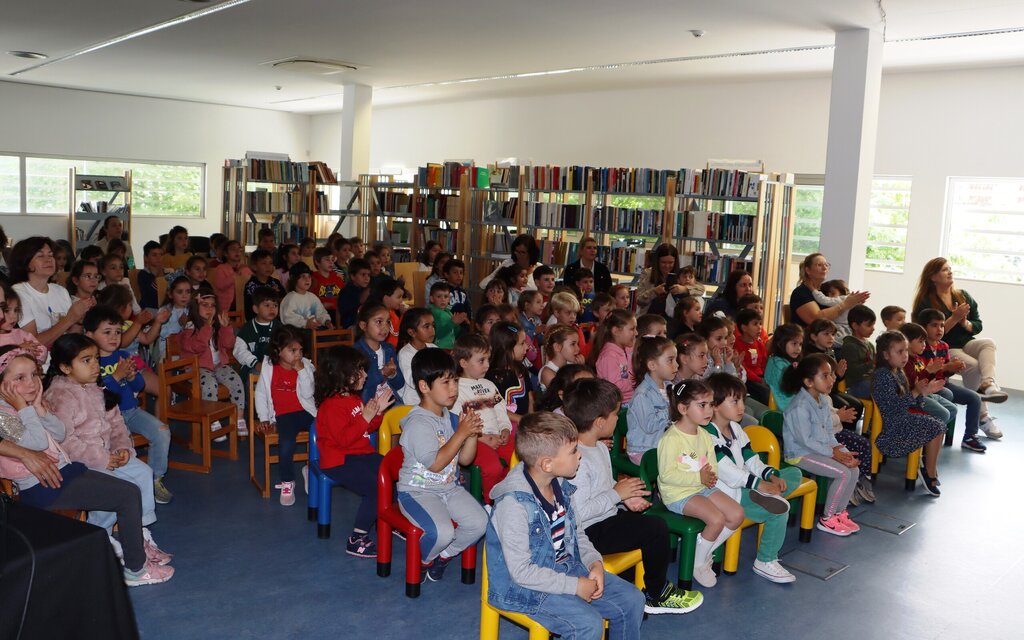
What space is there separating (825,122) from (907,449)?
5986mm

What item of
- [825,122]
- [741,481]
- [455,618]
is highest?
[825,122]

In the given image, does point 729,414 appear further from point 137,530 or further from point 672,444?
point 137,530

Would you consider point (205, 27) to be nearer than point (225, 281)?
No

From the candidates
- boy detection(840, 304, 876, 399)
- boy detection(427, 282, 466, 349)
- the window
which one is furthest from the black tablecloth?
the window

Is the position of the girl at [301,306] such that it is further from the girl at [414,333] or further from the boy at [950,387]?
the boy at [950,387]

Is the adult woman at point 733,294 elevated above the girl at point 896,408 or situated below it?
above

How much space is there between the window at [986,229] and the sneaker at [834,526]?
19.5 feet

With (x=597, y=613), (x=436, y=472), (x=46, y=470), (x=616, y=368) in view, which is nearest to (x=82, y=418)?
(x=46, y=470)

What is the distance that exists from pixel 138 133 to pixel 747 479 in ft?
50.8

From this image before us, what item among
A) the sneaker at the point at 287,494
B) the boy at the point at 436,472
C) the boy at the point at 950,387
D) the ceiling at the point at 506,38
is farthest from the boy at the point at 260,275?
the boy at the point at 950,387

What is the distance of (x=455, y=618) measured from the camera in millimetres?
3422

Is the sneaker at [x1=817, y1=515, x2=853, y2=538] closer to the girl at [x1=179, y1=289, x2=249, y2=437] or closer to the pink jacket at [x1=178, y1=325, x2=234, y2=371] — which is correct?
the girl at [x1=179, y1=289, x2=249, y2=437]

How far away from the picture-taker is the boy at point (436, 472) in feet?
11.4

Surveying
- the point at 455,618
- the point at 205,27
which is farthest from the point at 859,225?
the point at 205,27
